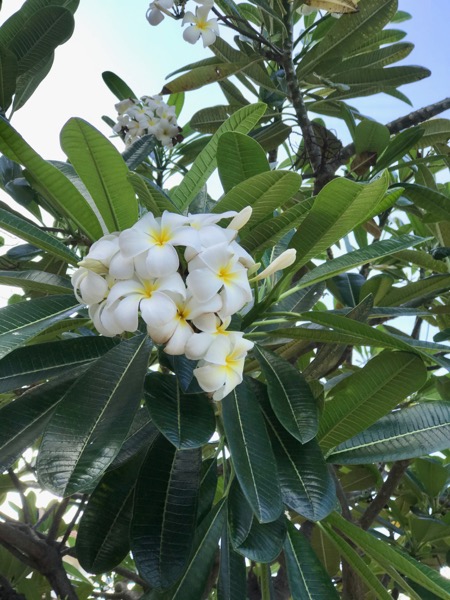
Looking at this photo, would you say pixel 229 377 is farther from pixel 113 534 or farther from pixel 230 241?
pixel 113 534

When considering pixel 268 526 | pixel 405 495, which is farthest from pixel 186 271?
pixel 405 495

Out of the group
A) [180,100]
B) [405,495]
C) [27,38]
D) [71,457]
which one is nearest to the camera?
[71,457]

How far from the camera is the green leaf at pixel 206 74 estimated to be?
1.66 m

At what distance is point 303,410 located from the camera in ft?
2.72

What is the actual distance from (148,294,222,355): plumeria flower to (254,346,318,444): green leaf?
0.14 meters

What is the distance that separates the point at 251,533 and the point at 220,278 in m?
0.28

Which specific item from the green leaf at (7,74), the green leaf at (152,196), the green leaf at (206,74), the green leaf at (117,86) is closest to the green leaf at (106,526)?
the green leaf at (152,196)

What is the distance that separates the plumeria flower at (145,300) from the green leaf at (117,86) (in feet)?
A: 4.44

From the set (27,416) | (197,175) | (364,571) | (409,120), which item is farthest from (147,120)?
(364,571)

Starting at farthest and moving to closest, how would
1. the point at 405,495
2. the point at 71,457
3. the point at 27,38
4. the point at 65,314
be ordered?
the point at 405,495 < the point at 27,38 < the point at 65,314 < the point at 71,457

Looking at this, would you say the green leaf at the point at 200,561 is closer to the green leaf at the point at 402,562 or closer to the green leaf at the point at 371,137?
the green leaf at the point at 402,562

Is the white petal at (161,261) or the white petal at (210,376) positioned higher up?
the white petal at (161,261)

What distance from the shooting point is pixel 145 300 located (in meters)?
0.74

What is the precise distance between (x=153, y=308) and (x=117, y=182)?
7.7 inches
